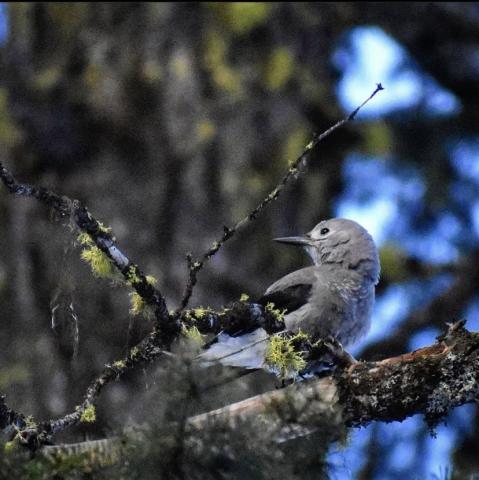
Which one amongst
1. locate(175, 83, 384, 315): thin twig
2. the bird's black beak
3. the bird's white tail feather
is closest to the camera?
locate(175, 83, 384, 315): thin twig

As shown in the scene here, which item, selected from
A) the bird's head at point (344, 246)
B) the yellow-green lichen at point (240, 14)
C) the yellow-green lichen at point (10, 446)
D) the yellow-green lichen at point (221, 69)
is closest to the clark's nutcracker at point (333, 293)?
the bird's head at point (344, 246)

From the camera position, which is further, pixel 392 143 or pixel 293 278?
pixel 392 143

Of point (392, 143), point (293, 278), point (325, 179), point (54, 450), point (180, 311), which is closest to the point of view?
point (54, 450)

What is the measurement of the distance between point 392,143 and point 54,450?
5.85m

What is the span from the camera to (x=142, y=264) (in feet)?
21.7

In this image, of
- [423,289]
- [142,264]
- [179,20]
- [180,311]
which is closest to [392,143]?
[423,289]

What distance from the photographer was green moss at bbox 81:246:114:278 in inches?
119

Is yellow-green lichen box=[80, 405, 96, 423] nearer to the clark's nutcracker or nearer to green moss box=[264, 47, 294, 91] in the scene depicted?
the clark's nutcracker

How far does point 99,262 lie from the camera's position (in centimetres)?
305

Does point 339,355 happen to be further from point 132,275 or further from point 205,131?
point 205,131

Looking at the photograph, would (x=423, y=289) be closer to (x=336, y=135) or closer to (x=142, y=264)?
(x=336, y=135)

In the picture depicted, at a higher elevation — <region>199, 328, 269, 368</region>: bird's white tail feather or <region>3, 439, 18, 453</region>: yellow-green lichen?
<region>199, 328, 269, 368</region>: bird's white tail feather

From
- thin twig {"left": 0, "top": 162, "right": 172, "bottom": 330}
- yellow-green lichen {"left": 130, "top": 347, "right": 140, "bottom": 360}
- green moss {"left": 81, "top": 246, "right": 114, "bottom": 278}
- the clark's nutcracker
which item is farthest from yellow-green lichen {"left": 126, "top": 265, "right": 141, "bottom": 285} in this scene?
the clark's nutcracker

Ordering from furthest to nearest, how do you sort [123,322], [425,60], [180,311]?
[425,60], [123,322], [180,311]
